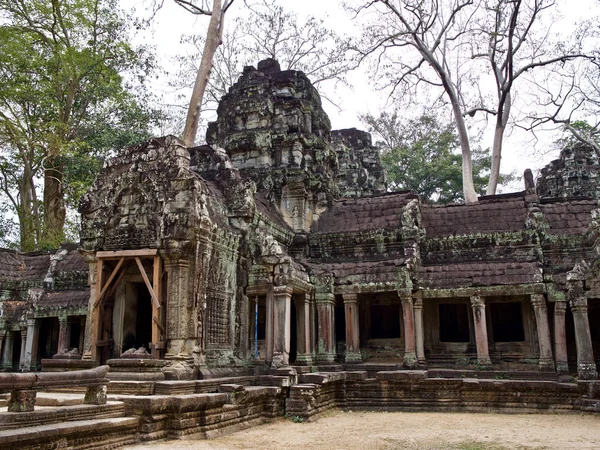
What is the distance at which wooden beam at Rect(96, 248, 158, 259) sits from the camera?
35.0ft

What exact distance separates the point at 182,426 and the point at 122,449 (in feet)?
3.76

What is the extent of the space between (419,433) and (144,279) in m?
5.62

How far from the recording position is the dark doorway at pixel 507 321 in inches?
560

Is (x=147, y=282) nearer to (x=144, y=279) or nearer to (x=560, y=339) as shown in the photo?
(x=144, y=279)

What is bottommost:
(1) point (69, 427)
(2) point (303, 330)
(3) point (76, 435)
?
(3) point (76, 435)

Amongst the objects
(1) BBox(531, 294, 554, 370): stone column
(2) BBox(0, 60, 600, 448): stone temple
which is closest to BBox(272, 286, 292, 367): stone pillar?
(2) BBox(0, 60, 600, 448): stone temple

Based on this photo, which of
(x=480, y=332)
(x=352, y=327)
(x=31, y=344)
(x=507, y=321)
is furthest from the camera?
(x=31, y=344)

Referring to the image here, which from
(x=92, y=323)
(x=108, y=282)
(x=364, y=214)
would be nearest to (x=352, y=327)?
(x=364, y=214)

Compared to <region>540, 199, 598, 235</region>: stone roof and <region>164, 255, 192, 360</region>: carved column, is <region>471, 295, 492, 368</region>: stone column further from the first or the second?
<region>164, 255, 192, 360</region>: carved column

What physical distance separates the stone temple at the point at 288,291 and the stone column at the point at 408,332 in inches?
1.3

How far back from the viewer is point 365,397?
41.2 ft

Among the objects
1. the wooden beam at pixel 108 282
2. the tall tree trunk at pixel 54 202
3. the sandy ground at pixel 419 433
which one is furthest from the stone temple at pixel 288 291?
the tall tree trunk at pixel 54 202

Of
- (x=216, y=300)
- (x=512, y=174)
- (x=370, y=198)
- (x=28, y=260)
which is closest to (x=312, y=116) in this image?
(x=370, y=198)

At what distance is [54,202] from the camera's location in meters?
24.5
